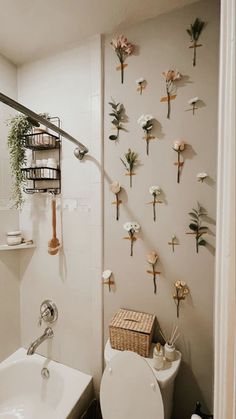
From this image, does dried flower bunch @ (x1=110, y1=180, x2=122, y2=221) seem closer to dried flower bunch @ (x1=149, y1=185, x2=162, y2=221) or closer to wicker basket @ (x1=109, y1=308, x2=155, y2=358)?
dried flower bunch @ (x1=149, y1=185, x2=162, y2=221)

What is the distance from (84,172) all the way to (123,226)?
447mm

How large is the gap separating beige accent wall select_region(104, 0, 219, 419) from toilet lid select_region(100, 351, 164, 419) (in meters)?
0.27

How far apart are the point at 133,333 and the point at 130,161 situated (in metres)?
0.96

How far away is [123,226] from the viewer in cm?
128

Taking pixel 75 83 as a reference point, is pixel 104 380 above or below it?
below

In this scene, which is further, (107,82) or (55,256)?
(55,256)

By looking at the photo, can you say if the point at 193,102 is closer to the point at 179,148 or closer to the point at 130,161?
the point at 179,148

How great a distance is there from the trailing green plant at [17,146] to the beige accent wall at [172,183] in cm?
60

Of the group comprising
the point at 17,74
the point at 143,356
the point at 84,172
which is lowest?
the point at 143,356

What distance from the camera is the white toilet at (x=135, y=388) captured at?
3.12ft

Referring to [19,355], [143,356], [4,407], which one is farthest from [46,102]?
[4,407]

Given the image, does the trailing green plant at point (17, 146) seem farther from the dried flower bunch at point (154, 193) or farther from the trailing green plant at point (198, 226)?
the trailing green plant at point (198, 226)

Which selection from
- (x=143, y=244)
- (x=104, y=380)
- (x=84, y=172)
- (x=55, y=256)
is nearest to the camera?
(x=104, y=380)

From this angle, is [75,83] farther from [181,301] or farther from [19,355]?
[19,355]
